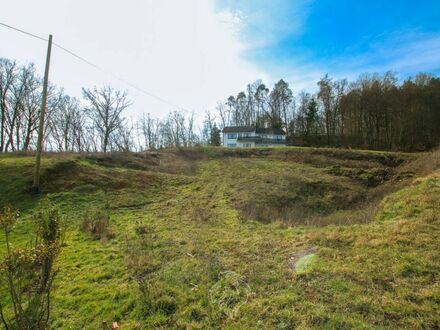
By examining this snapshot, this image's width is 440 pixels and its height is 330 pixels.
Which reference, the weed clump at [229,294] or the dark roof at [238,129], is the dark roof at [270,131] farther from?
the weed clump at [229,294]

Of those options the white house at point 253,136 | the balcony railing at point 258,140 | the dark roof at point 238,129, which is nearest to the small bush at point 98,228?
the white house at point 253,136

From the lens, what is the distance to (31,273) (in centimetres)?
502

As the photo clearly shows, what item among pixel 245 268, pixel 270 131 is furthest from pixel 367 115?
pixel 245 268

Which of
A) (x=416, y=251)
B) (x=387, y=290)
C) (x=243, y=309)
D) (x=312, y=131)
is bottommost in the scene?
(x=243, y=309)

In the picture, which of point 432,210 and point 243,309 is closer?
point 243,309

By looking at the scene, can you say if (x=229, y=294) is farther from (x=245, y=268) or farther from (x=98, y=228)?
(x=98, y=228)

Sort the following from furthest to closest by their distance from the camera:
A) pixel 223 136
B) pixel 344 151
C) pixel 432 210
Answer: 1. pixel 223 136
2. pixel 344 151
3. pixel 432 210

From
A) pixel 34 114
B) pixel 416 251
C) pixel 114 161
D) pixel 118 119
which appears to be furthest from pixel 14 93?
pixel 416 251

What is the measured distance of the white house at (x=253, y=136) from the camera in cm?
4660

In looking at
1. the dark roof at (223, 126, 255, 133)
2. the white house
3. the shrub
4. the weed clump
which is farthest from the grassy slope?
the dark roof at (223, 126, 255, 133)

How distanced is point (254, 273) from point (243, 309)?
0.97 metres

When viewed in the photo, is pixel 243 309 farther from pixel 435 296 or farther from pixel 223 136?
pixel 223 136

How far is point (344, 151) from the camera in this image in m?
Answer: 26.2

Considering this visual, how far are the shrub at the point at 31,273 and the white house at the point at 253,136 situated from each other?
43.2 metres
